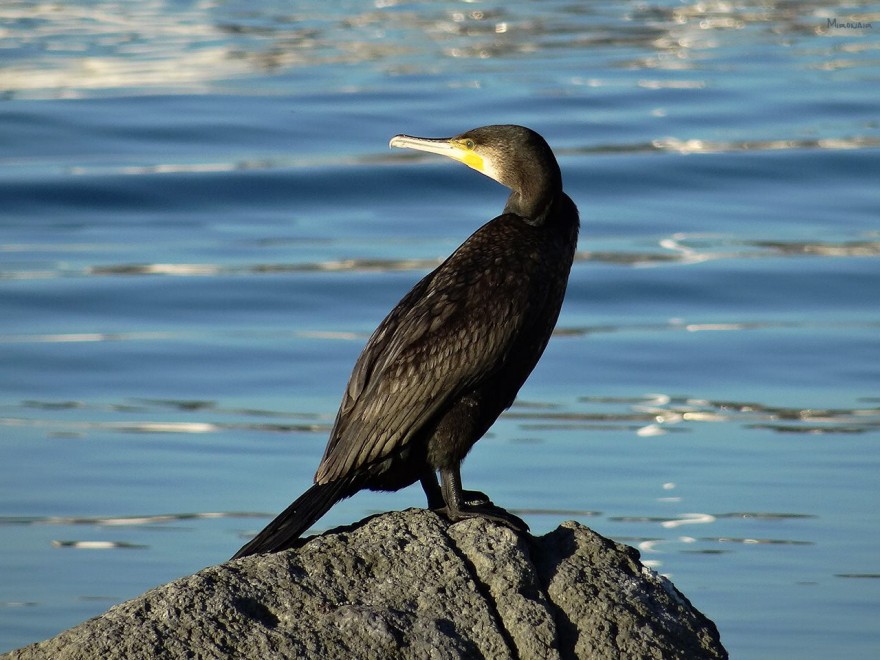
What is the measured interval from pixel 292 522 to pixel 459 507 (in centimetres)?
51

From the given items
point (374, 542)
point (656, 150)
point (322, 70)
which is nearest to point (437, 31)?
point (322, 70)

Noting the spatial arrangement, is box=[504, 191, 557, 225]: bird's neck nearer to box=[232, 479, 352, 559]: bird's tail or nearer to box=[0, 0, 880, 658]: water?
box=[232, 479, 352, 559]: bird's tail

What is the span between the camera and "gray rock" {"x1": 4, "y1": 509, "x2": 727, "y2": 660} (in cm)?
439

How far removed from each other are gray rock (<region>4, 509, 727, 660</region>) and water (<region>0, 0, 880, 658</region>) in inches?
83.9

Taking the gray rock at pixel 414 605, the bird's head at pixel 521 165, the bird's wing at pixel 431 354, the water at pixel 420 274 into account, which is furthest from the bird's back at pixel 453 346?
the water at pixel 420 274

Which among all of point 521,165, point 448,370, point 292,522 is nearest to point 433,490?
Result: point 448,370

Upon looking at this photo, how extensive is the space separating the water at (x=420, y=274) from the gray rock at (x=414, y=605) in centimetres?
213

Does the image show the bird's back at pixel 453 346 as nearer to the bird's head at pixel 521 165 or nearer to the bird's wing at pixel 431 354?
the bird's wing at pixel 431 354

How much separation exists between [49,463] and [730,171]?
36.2ft

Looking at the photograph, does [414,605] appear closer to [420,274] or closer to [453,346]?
[453,346]

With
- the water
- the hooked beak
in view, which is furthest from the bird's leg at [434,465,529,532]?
the water

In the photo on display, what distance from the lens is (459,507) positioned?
5.20 metres

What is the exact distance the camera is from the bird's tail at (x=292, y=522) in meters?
5.02

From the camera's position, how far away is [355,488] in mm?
5402
